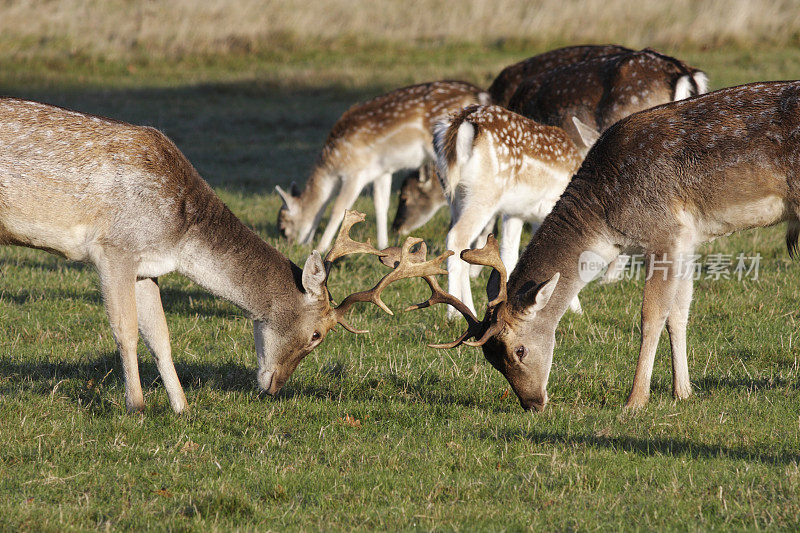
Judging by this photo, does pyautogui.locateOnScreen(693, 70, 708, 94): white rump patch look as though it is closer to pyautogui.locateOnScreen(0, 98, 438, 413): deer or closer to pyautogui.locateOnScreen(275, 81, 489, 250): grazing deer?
pyautogui.locateOnScreen(275, 81, 489, 250): grazing deer

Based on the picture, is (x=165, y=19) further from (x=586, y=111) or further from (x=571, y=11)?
(x=586, y=111)

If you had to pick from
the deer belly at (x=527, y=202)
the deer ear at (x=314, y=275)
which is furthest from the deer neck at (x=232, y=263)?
the deer belly at (x=527, y=202)

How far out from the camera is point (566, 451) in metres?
4.64

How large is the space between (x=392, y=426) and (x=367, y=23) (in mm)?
18604

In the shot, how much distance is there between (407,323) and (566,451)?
2.47 meters

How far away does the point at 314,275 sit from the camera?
212 inches

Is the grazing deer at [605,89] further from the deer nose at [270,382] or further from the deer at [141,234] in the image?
the deer nose at [270,382]

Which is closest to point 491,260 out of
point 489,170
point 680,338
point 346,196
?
point 680,338

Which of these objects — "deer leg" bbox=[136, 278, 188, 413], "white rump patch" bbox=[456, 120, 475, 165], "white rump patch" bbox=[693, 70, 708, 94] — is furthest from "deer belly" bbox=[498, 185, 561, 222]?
"deer leg" bbox=[136, 278, 188, 413]

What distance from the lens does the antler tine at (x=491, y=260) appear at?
538 cm

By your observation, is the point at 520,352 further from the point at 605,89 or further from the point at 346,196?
the point at 346,196

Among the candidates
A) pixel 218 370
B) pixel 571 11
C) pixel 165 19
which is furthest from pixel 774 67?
pixel 218 370

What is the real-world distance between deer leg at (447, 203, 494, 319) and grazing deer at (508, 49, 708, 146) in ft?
5.61

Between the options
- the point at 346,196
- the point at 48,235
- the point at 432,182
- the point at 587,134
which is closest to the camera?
the point at 48,235
